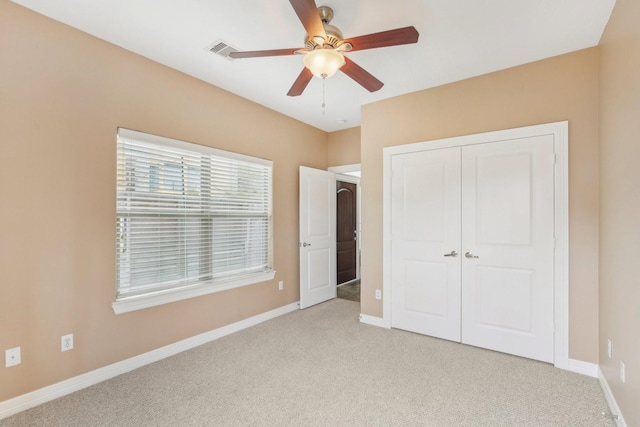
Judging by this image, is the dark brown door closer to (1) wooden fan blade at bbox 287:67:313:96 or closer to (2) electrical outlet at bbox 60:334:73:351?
(1) wooden fan blade at bbox 287:67:313:96

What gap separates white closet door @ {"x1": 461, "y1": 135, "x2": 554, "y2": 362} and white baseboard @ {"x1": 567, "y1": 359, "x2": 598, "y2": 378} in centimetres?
15

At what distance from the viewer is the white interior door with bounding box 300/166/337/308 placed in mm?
4320

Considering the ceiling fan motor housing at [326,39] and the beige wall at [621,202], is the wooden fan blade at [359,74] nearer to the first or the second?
the ceiling fan motor housing at [326,39]

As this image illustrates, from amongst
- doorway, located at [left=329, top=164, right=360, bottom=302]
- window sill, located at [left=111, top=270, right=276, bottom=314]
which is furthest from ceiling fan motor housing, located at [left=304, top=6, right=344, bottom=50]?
doorway, located at [left=329, top=164, right=360, bottom=302]

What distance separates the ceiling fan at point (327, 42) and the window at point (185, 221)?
141 centimetres

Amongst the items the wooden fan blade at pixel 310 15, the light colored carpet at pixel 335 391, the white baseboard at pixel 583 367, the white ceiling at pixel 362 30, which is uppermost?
the white ceiling at pixel 362 30

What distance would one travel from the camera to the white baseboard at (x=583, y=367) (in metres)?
2.48

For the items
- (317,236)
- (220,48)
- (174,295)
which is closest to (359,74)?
(220,48)

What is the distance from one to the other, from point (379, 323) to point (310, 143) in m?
2.76

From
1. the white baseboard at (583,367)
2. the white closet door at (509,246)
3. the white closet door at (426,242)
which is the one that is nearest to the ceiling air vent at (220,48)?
the white closet door at (426,242)

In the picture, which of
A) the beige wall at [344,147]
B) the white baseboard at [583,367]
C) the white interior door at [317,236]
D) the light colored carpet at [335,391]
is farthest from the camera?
the beige wall at [344,147]

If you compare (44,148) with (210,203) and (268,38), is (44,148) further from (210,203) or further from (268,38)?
(268,38)

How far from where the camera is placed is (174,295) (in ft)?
9.50

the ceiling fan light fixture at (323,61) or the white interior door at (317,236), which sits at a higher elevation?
the ceiling fan light fixture at (323,61)
